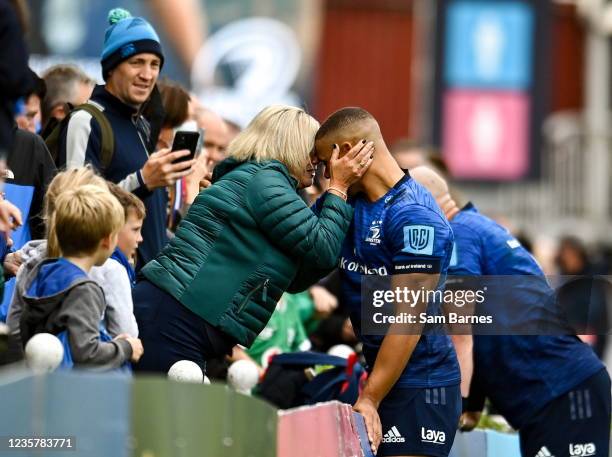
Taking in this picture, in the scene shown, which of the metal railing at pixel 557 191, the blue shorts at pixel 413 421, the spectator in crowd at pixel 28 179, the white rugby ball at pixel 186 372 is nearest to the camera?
the white rugby ball at pixel 186 372

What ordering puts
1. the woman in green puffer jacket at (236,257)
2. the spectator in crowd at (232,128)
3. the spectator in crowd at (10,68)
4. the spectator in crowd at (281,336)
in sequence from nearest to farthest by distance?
the spectator in crowd at (10,68)
the woman in green puffer jacket at (236,257)
the spectator in crowd at (281,336)
the spectator in crowd at (232,128)

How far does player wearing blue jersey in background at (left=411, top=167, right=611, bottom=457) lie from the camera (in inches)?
303

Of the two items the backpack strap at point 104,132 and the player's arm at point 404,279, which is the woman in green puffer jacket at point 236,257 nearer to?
the player's arm at point 404,279

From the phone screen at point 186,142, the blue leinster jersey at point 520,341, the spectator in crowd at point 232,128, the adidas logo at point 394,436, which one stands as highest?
the spectator in crowd at point 232,128

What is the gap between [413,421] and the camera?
21.5 feet

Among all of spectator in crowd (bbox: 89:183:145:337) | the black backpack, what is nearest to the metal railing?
the black backpack

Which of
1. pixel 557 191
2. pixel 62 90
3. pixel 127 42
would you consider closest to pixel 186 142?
pixel 127 42

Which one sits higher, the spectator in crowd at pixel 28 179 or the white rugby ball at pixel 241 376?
the spectator in crowd at pixel 28 179

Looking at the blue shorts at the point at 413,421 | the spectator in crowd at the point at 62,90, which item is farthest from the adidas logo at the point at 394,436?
the spectator in crowd at the point at 62,90

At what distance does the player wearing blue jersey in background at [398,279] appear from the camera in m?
6.46

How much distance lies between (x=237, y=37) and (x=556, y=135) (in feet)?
25.1

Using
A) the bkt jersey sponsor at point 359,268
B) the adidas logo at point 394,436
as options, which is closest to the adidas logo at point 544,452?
the adidas logo at point 394,436

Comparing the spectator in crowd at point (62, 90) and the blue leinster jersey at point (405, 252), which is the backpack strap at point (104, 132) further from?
the blue leinster jersey at point (405, 252)

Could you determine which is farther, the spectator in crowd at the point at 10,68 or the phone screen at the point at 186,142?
the phone screen at the point at 186,142
